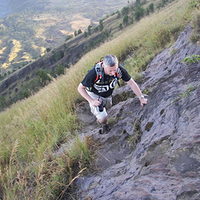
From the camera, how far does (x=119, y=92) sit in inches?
177

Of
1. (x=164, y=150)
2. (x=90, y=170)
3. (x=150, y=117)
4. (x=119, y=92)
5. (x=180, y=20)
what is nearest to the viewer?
(x=164, y=150)

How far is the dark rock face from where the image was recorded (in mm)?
1569

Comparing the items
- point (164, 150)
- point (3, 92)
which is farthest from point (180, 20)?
point (3, 92)

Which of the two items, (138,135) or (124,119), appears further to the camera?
(124,119)

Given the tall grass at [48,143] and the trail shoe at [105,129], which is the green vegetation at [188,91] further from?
the tall grass at [48,143]

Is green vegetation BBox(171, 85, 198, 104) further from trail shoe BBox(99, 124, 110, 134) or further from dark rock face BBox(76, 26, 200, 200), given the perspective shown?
trail shoe BBox(99, 124, 110, 134)

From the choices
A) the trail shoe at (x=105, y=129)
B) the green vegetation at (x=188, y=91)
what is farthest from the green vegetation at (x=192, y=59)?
the trail shoe at (x=105, y=129)

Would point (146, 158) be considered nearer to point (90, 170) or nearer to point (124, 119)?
point (90, 170)

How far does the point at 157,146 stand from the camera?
2.06 meters

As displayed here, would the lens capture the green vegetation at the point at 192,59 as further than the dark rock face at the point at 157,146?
Yes

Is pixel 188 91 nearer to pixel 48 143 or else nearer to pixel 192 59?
pixel 192 59

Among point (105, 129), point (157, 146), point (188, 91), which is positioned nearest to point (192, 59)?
point (188, 91)

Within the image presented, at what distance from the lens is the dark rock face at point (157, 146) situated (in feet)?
5.15

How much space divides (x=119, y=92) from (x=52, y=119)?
6.46ft
